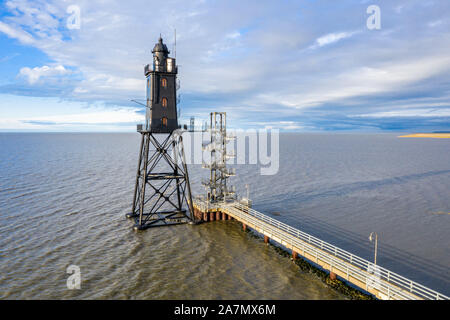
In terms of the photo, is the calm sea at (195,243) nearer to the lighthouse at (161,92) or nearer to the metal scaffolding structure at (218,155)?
the metal scaffolding structure at (218,155)

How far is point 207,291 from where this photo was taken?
61.1 ft

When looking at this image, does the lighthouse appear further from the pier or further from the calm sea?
the calm sea

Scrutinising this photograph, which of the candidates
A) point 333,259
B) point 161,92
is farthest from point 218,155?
point 333,259

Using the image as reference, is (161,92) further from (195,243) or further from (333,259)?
(333,259)

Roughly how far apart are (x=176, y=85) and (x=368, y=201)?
3115cm

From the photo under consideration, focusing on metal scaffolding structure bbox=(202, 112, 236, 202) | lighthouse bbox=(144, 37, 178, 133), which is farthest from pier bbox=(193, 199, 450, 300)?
lighthouse bbox=(144, 37, 178, 133)

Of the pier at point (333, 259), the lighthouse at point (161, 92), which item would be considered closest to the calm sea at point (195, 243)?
the pier at point (333, 259)

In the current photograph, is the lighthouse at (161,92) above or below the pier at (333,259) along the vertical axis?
above

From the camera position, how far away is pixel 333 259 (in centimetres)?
1928

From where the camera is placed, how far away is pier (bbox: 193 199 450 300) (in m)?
15.7

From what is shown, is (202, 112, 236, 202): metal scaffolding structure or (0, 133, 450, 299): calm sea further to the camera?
(202, 112, 236, 202): metal scaffolding structure

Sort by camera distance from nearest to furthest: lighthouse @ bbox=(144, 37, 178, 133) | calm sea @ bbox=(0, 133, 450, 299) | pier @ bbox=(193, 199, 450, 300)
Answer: pier @ bbox=(193, 199, 450, 300)
calm sea @ bbox=(0, 133, 450, 299)
lighthouse @ bbox=(144, 37, 178, 133)

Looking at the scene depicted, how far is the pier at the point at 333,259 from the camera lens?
1575cm
